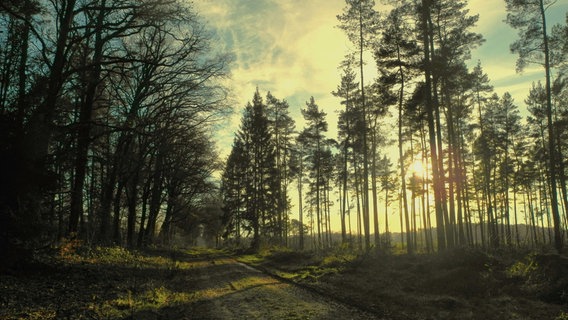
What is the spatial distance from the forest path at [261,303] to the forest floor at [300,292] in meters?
0.03

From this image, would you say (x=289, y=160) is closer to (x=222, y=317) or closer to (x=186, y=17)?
(x=186, y=17)

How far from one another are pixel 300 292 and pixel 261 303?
2.23 meters

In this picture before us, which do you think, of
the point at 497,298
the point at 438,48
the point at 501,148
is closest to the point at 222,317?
the point at 497,298

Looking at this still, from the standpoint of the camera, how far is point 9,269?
903cm

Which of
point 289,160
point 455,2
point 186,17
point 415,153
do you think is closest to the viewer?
point 186,17

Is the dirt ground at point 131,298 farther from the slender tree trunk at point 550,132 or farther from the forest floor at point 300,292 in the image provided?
the slender tree trunk at point 550,132

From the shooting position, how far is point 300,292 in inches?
453

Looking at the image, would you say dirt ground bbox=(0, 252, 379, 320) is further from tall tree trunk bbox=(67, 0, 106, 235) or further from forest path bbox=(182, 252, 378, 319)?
tall tree trunk bbox=(67, 0, 106, 235)

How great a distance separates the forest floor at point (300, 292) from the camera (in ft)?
26.4

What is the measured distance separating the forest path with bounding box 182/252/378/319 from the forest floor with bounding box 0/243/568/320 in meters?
0.03

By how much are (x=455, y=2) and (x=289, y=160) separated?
26985mm

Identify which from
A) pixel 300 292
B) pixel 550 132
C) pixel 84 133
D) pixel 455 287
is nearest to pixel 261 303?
pixel 300 292

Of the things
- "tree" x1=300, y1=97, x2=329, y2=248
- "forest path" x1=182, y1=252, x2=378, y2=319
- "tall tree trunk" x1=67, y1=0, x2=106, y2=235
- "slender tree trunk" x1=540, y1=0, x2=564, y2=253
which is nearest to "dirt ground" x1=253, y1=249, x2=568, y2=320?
"forest path" x1=182, y1=252, x2=378, y2=319

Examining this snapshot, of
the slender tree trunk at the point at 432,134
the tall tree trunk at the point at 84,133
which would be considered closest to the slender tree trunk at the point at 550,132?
the slender tree trunk at the point at 432,134
